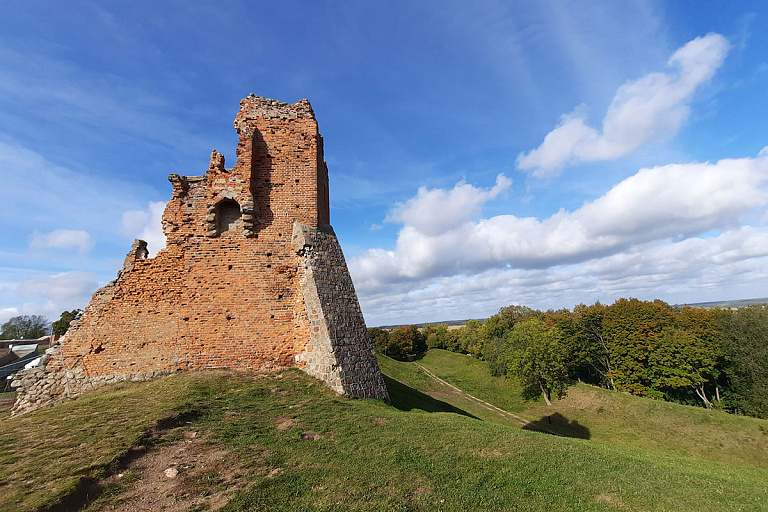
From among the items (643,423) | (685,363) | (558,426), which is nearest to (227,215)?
(558,426)

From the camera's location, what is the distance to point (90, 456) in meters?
5.28

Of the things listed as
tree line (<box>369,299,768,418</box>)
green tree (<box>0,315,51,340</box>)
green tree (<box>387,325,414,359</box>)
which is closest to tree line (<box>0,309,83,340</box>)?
green tree (<box>0,315,51,340</box>)

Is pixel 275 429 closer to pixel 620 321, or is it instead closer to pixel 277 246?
pixel 277 246

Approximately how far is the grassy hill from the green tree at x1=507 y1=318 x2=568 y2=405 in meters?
24.0

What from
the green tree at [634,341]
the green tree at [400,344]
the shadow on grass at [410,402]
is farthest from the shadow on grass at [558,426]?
the green tree at [400,344]

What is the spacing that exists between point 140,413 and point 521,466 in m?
8.25

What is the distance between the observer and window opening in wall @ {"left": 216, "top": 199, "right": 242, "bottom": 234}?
11.5 m

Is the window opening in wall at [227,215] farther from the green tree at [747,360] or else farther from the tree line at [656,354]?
the green tree at [747,360]

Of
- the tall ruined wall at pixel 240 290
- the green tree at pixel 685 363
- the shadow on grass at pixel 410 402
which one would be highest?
the tall ruined wall at pixel 240 290

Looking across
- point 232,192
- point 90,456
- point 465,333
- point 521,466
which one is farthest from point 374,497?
point 465,333

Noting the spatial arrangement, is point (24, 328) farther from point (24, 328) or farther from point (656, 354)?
point (656, 354)

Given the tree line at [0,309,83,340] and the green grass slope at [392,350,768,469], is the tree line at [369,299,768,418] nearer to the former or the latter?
the green grass slope at [392,350,768,469]

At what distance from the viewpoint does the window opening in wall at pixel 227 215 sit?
11.5m

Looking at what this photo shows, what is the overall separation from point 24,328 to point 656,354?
95920mm
